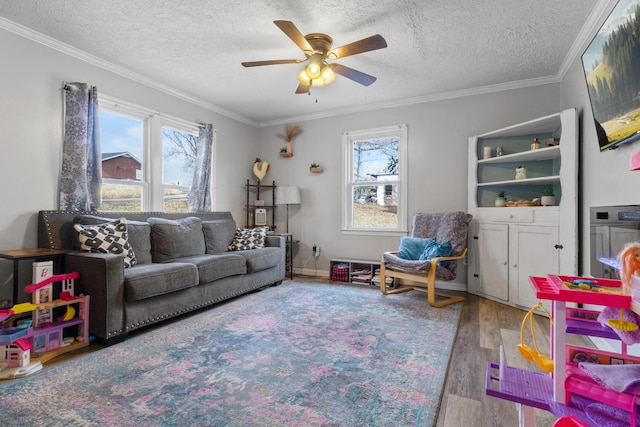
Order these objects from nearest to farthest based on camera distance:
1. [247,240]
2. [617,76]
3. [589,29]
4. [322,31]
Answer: [617,76] < [589,29] < [322,31] < [247,240]

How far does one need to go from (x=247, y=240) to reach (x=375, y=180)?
199 centimetres

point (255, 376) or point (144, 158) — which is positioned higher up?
point (144, 158)

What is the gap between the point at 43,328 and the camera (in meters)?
2.08

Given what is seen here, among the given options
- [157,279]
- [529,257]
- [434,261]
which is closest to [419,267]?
[434,261]

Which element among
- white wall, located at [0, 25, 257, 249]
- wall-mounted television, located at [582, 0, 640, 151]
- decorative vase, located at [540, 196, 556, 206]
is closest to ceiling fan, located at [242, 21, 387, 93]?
wall-mounted television, located at [582, 0, 640, 151]

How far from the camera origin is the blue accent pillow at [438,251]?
3363 millimetres

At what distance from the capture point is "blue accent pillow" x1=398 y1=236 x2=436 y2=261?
11.8 feet

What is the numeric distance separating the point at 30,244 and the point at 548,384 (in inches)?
142

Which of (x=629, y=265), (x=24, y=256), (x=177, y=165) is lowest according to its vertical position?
(x=24, y=256)

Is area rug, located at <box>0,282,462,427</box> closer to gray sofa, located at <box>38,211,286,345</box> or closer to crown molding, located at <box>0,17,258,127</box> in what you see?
gray sofa, located at <box>38,211,286,345</box>

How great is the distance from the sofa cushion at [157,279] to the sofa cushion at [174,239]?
446 millimetres

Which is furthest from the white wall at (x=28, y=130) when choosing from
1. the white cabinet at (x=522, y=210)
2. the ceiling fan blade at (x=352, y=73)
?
the white cabinet at (x=522, y=210)

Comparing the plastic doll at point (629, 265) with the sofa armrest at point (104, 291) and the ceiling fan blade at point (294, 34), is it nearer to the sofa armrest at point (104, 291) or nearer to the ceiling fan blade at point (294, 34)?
the ceiling fan blade at point (294, 34)

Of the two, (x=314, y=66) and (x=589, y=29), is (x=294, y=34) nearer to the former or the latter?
(x=314, y=66)
